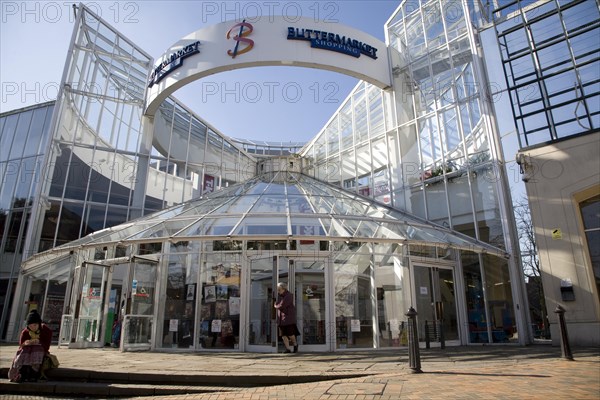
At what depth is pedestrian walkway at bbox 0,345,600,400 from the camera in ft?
14.4

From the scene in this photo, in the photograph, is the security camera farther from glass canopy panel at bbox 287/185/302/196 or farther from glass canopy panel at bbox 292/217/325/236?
glass canopy panel at bbox 287/185/302/196

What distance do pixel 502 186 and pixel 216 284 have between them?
8.65 meters

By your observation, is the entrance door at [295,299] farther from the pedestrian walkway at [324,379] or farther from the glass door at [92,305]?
the glass door at [92,305]

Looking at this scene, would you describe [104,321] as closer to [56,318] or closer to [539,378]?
[56,318]

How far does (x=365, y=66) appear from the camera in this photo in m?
16.2

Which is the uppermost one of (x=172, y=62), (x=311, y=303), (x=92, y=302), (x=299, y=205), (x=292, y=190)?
(x=172, y=62)

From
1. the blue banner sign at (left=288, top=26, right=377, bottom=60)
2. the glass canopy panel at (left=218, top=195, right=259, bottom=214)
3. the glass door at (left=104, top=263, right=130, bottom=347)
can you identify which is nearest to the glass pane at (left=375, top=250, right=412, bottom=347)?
the glass canopy panel at (left=218, top=195, right=259, bottom=214)

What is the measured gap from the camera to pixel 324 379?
18.0 feet

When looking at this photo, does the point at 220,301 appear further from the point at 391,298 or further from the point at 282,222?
the point at 391,298

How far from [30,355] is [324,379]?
4.46m

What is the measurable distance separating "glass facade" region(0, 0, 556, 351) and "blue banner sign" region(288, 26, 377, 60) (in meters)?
1.89

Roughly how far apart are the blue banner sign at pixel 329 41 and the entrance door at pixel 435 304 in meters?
9.37

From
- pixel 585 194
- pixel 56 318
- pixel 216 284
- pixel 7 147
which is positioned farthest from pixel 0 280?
pixel 585 194

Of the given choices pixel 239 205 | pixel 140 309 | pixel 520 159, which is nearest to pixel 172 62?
pixel 239 205
